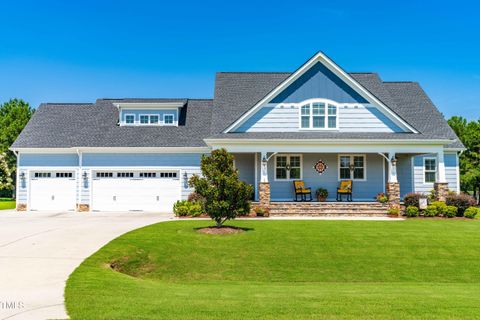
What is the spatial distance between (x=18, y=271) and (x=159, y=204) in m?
14.8

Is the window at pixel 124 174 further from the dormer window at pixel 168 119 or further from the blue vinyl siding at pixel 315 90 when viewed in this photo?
the blue vinyl siding at pixel 315 90

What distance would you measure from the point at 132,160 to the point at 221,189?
10.5m

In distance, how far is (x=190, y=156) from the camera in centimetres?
2386

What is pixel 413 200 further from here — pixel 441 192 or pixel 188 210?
pixel 188 210

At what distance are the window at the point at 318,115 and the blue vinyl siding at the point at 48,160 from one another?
13.0m

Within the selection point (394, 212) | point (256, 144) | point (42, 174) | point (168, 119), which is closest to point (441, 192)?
point (394, 212)

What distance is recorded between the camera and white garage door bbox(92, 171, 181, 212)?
23703 millimetres

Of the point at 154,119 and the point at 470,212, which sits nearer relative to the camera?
the point at 470,212

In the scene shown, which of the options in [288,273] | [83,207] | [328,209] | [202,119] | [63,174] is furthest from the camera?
[202,119]

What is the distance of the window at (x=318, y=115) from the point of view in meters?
22.2

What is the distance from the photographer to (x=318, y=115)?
22297 mm

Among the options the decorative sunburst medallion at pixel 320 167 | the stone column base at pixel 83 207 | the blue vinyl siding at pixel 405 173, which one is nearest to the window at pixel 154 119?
the stone column base at pixel 83 207

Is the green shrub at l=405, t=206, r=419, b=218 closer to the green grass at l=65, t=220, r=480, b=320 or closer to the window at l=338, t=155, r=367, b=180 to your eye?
the green grass at l=65, t=220, r=480, b=320

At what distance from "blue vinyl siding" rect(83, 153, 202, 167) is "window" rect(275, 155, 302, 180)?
478cm
